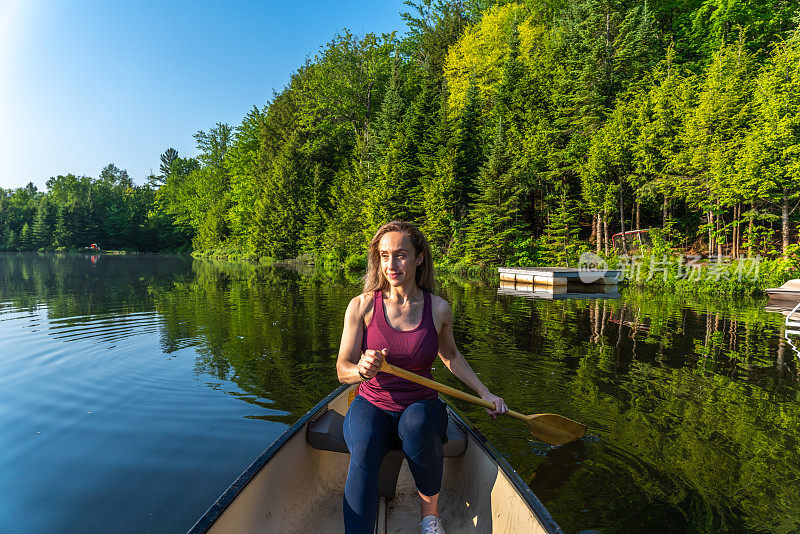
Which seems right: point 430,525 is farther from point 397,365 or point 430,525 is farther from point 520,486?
point 397,365

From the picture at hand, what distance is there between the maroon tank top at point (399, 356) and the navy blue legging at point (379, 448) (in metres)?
0.05

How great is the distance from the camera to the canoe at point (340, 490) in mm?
2068

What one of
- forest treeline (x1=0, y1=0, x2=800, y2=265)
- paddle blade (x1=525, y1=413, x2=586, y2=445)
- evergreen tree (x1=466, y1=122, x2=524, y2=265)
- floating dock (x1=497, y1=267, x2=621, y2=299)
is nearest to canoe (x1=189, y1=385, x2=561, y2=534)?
paddle blade (x1=525, y1=413, x2=586, y2=445)

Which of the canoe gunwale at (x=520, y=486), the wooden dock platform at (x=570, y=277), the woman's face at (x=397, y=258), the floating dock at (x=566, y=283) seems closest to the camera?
the canoe gunwale at (x=520, y=486)

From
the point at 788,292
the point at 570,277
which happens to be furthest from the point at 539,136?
the point at 788,292

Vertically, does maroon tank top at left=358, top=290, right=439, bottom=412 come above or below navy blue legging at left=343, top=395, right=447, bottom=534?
above

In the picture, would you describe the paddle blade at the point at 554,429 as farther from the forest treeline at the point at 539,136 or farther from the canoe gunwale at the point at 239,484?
the forest treeline at the point at 539,136

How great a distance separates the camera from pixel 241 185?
4762 centimetres

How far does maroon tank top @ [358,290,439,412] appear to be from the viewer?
7.82 feet

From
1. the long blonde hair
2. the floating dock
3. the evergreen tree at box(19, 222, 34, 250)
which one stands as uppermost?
the evergreen tree at box(19, 222, 34, 250)

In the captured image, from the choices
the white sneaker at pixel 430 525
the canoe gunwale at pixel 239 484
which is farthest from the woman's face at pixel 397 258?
the white sneaker at pixel 430 525

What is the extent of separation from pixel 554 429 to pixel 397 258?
2.03m

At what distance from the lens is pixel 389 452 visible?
2455 millimetres

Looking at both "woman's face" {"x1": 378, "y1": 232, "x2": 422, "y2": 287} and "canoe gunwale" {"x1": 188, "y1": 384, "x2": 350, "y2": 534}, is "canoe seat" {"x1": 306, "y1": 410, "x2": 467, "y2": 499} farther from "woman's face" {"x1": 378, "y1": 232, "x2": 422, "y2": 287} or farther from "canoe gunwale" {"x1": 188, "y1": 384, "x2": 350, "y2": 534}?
"woman's face" {"x1": 378, "y1": 232, "x2": 422, "y2": 287}
